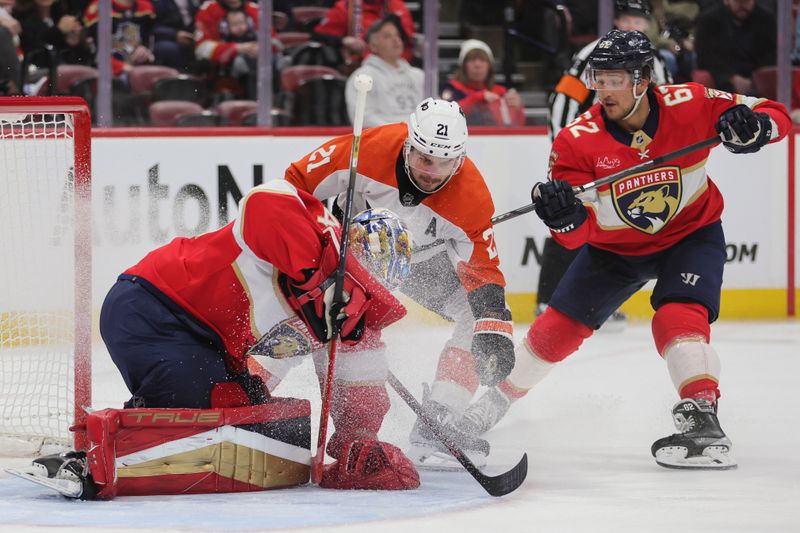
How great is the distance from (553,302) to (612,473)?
2.11ft

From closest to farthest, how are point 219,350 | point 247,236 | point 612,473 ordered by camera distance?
point 247,236 → point 219,350 → point 612,473

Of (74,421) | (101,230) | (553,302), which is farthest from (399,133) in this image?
(101,230)

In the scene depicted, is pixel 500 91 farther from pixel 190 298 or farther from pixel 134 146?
pixel 190 298

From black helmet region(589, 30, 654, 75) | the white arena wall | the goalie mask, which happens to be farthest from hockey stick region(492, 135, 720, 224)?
the white arena wall

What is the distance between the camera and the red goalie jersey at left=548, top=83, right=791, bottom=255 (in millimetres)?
3588

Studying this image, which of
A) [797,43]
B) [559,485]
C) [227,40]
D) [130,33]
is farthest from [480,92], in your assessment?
[559,485]

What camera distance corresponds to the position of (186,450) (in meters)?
2.87

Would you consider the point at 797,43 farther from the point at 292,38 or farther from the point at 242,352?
the point at 242,352

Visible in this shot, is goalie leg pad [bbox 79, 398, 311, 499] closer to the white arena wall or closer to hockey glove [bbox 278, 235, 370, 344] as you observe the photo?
hockey glove [bbox 278, 235, 370, 344]

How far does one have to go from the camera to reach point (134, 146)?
5.50m

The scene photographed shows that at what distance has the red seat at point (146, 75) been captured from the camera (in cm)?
567

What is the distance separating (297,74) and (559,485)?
3.29 meters

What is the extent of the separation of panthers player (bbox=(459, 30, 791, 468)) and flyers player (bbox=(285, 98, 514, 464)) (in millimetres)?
165

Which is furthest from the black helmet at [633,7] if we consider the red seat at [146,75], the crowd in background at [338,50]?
the red seat at [146,75]
